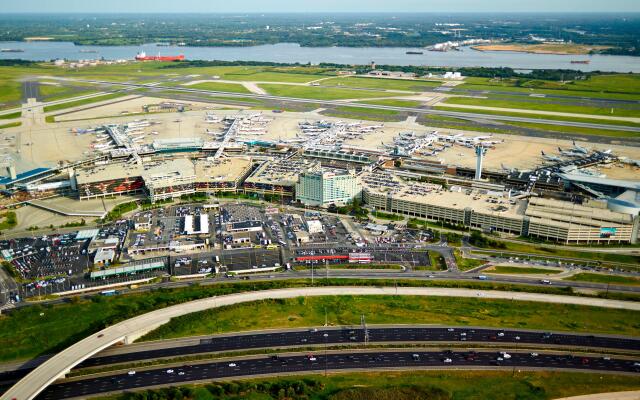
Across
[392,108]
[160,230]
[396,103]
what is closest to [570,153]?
[392,108]

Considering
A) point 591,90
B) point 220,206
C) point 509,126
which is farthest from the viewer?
point 591,90

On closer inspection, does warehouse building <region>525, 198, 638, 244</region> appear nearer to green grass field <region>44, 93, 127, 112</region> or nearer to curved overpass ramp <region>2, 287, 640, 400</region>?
curved overpass ramp <region>2, 287, 640, 400</region>

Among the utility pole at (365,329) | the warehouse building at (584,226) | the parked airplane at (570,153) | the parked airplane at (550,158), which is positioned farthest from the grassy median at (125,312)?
the parked airplane at (570,153)

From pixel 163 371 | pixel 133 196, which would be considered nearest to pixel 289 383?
pixel 163 371

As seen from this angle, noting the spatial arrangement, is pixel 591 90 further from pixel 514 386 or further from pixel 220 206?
pixel 514 386

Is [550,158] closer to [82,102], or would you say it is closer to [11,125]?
[11,125]
